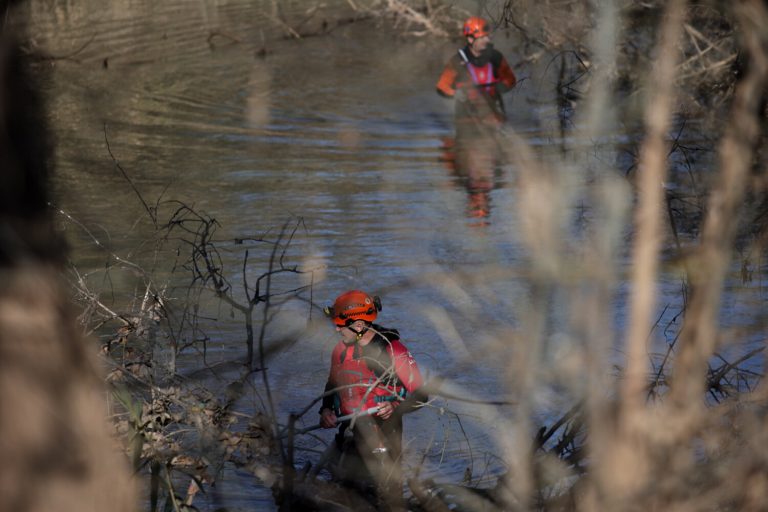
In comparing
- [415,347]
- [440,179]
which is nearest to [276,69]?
[440,179]

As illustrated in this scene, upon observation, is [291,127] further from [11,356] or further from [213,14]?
[11,356]

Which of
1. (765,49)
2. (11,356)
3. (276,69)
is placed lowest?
(276,69)

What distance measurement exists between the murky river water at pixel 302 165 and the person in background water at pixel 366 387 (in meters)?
0.37

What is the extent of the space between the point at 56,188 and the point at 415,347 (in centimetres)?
529

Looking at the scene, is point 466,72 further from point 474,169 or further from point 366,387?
point 366,387

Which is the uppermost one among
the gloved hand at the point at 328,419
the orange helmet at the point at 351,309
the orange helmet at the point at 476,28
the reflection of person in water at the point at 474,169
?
the orange helmet at the point at 476,28

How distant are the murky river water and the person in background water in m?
0.37

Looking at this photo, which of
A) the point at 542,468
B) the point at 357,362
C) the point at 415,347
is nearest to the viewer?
the point at 542,468

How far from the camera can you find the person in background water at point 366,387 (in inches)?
235

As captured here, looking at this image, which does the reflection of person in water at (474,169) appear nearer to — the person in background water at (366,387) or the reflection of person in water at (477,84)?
the reflection of person in water at (477,84)

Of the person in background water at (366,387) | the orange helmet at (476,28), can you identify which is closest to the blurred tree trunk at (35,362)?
the person in background water at (366,387)

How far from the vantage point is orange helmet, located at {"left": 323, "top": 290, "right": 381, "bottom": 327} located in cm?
615

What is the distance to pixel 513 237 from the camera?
11086mm

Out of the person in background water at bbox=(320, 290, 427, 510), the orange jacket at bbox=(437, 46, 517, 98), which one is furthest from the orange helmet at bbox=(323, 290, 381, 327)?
the orange jacket at bbox=(437, 46, 517, 98)
